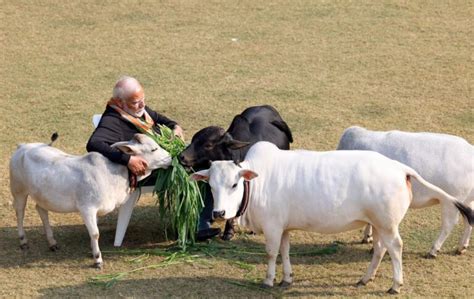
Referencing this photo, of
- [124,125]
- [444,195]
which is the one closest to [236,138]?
[124,125]

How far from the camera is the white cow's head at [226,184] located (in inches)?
281

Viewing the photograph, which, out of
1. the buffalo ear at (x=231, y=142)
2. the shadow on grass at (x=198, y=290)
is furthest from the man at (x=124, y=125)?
A: the shadow on grass at (x=198, y=290)

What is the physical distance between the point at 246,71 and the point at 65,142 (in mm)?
3922

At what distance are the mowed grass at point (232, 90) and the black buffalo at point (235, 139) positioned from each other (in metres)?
0.86

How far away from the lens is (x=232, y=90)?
13258 millimetres

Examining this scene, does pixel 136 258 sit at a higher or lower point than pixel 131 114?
lower

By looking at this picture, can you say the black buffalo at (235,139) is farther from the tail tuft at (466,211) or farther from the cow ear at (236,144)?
the tail tuft at (466,211)

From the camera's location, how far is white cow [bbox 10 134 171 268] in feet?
26.0

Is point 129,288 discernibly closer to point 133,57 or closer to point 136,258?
point 136,258

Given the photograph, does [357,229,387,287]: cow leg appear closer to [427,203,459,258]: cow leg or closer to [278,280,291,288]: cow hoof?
[278,280,291,288]: cow hoof

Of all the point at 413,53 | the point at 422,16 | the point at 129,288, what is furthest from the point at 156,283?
the point at 422,16

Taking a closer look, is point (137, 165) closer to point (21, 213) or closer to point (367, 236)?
point (21, 213)

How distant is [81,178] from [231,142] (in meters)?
1.47

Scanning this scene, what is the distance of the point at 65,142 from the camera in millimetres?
11289
